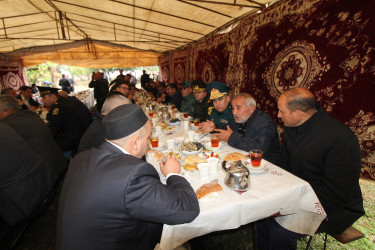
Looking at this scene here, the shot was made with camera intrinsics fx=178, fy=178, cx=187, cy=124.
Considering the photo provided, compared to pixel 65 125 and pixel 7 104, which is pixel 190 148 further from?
pixel 65 125

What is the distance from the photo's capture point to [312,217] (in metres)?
Answer: 1.57

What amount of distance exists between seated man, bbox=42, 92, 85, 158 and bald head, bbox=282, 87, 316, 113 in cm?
422

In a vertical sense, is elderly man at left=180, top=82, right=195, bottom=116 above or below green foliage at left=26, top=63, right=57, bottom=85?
below

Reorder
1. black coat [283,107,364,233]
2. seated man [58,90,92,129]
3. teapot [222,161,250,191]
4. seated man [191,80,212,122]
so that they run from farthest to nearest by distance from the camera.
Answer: seated man [191,80,212,122]
seated man [58,90,92,129]
black coat [283,107,364,233]
teapot [222,161,250,191]

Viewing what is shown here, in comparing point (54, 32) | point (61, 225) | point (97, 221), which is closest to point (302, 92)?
point (97, 221)

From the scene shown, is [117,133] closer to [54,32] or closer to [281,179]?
[281,179]

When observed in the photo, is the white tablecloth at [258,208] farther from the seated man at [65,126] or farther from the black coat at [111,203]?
the seated man at [65,126]

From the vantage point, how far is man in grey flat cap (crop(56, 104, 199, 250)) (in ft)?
3.21

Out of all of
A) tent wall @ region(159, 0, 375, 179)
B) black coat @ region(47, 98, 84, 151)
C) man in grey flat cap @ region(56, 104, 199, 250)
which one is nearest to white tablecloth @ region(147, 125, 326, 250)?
man in grey flat cap @ region(56, 104, 199, 250)

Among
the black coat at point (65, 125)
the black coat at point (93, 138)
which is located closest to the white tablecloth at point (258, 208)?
the black coat at point (93, 138)

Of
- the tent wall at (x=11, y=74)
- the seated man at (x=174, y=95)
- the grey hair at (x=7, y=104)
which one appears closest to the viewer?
the grey hair at (x=7, y=104)

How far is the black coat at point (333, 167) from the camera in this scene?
64.1 inches

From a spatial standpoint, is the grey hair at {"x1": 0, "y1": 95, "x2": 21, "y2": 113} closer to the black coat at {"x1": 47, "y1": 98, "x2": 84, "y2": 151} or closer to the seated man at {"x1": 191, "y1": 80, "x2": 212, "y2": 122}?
the black coat at {"x1": 47, "y1": 98, "x2": 84, "y2": 151}

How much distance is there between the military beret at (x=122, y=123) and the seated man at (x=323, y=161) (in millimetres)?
1648
